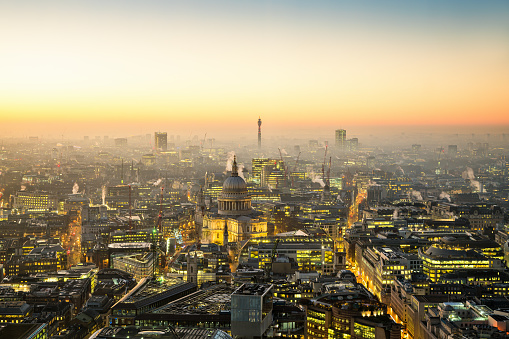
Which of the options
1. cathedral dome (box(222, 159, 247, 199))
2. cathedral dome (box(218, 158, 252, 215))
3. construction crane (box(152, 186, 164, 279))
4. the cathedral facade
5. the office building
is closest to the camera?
the office building

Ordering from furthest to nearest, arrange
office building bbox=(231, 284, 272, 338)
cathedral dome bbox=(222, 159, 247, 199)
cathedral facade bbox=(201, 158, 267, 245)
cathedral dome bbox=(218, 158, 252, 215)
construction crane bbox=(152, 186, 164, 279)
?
cathedral dome bbox=(222, 159, 247, 199) → cathedral dome bbox=(218, 158, 252, 215) → cathedral facade bbox=(201, 158, 267, 245) → construction crane bbox=(152, 186, 164, 279) → office building bbox=(231, 284, 272, 338)

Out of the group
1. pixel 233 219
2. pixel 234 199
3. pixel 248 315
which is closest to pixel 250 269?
pixel 248 315

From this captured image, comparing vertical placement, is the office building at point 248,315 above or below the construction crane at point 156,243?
above

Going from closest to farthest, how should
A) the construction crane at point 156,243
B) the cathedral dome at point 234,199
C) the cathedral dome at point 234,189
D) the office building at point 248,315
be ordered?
the office building at point 248,315 < the construction crane at point 156,243 < the cathedral dome at point 234,199 < the cathedral dome at point 234,189

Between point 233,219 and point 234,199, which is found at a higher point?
point 234,199

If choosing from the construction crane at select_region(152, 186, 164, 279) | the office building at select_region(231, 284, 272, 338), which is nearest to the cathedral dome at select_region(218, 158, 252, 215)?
the construction crane at select_region(152, 186, 164, 279)

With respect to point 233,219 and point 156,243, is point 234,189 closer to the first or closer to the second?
point 233,219

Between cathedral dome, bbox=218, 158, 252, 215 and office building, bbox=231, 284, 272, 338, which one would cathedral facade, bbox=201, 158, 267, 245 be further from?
office building, bbox=231, 284, 272, 338

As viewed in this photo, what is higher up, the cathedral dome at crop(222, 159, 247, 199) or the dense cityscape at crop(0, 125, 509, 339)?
the cathedral dome at crop(222, 159, 247, 199)

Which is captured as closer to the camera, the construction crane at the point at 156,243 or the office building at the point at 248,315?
the office building at the point at 248,315

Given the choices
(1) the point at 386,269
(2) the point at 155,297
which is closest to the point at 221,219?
(1) the point at 386,269

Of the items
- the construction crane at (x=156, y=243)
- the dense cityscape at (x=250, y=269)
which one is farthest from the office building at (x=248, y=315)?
the construction crane at (x=156, y=243)

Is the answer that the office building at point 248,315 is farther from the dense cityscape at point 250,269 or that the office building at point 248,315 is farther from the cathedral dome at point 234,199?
the cathedral dome at point 234,199
